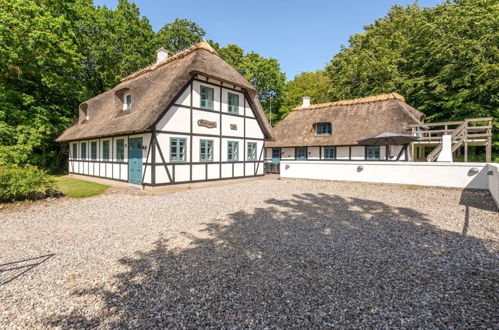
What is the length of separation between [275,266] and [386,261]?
1897 millimetres

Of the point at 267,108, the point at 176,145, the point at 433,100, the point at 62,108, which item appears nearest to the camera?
the point at 176,145

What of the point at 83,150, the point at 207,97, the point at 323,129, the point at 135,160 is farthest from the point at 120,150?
the point at 323,129

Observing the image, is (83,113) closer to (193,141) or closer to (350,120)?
(193,141)

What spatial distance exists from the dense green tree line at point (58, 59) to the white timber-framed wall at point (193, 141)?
4003 millimetres

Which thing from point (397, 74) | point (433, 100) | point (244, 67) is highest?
point (244, 67)

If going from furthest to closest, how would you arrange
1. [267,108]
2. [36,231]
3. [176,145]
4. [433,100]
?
[267,108] < [433,100] < [176,145] < [36,231]

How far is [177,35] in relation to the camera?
31016 millimetres

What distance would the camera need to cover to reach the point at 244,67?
1294 inches

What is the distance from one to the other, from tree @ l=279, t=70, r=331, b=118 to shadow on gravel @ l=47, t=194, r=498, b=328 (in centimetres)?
3329

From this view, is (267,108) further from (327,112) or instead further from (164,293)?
(164,293)

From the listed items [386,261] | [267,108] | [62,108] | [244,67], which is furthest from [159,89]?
[267,108]

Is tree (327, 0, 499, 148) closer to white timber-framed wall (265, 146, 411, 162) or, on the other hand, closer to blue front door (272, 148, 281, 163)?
white timber-framed wall (265, 146, 411, 162)

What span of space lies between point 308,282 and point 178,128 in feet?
36.9

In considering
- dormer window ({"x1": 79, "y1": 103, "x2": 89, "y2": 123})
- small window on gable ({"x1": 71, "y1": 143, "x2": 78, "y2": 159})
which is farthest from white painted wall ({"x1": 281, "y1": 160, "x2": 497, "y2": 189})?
small window on gable ({"x1": 71, "y1": 143, "x2": 78, "y2": 159})
